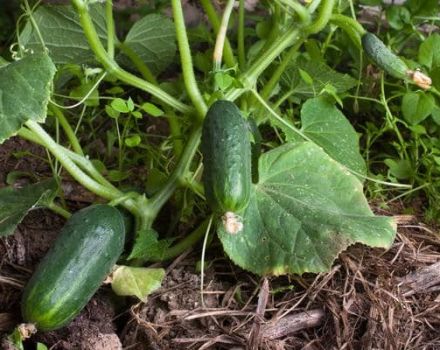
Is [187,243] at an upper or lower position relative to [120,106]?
lower

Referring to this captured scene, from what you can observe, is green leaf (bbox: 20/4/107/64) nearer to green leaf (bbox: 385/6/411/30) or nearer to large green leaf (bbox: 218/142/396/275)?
large green leaf (bbox: 218/142/396/275)

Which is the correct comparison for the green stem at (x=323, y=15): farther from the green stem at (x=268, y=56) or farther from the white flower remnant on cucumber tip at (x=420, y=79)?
the white flower remnant on cucumber tip at (x=420, y=79)

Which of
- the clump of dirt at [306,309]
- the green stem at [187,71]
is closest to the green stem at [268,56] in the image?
the green stem at [187,71]

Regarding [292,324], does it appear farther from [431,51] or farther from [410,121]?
[431,51]

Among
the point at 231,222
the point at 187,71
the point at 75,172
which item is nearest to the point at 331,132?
the point at 187,71

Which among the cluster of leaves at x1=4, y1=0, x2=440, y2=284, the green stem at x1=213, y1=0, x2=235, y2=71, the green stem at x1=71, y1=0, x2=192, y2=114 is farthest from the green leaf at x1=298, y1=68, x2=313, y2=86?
the green stem at x1=71, y1=0, x2=192, y2=114

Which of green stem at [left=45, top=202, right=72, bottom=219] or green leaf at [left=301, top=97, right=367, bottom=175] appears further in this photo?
green leaf at [left=301, top=97, right=367, bottom=175]
